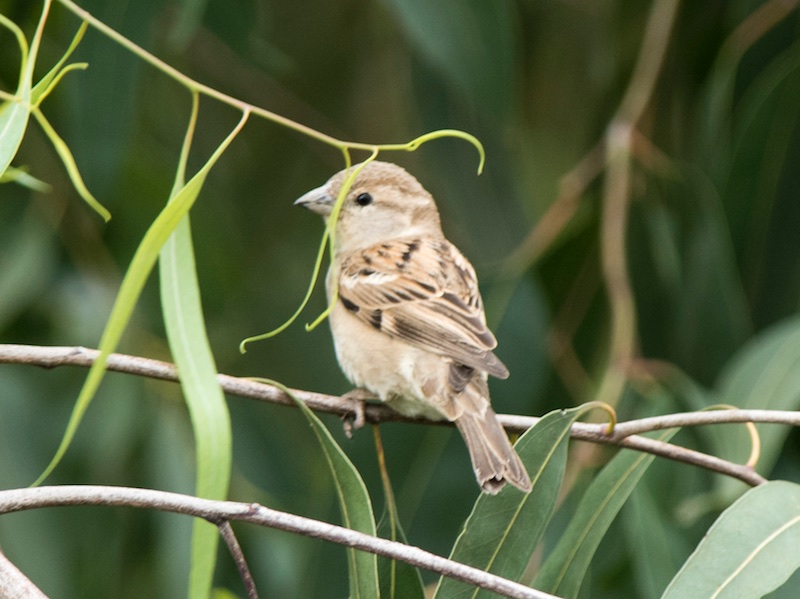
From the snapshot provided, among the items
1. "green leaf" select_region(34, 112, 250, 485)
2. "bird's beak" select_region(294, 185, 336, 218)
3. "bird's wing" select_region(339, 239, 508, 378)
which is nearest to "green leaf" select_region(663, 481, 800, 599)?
"bird's wing" select_region(339, 239, 508, 378)

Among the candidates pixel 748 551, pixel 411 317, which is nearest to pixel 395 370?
pixel 411 317

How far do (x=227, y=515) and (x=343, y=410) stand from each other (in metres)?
0.88

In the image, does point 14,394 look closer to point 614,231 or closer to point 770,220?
point 614,231

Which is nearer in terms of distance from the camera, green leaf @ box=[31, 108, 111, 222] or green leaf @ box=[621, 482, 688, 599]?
green leaf @ box=[31, 108, 111, 222]

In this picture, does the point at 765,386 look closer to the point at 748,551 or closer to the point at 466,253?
the point at 748,551

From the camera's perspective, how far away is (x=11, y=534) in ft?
13.2

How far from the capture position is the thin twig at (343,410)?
2221mm

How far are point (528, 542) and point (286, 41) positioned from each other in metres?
3.83

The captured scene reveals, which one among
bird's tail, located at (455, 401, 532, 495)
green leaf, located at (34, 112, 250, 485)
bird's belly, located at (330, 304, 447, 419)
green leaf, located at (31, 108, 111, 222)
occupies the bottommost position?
bird's tail, located at (455, 401, 532, 495)

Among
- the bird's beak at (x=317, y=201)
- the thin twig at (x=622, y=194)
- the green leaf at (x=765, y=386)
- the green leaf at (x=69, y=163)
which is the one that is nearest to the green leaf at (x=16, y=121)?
the green leaf at (x=69, y=163)

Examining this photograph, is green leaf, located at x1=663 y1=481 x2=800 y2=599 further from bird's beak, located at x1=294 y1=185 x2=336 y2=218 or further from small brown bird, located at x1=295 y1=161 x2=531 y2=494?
bird's beak, located at x1=294 y1=185 x2=336 y2=218

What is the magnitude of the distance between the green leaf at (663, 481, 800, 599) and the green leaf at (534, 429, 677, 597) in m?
0.26

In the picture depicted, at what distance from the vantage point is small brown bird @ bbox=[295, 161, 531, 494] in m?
2.75

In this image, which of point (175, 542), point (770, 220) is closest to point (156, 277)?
point (175, 542)
